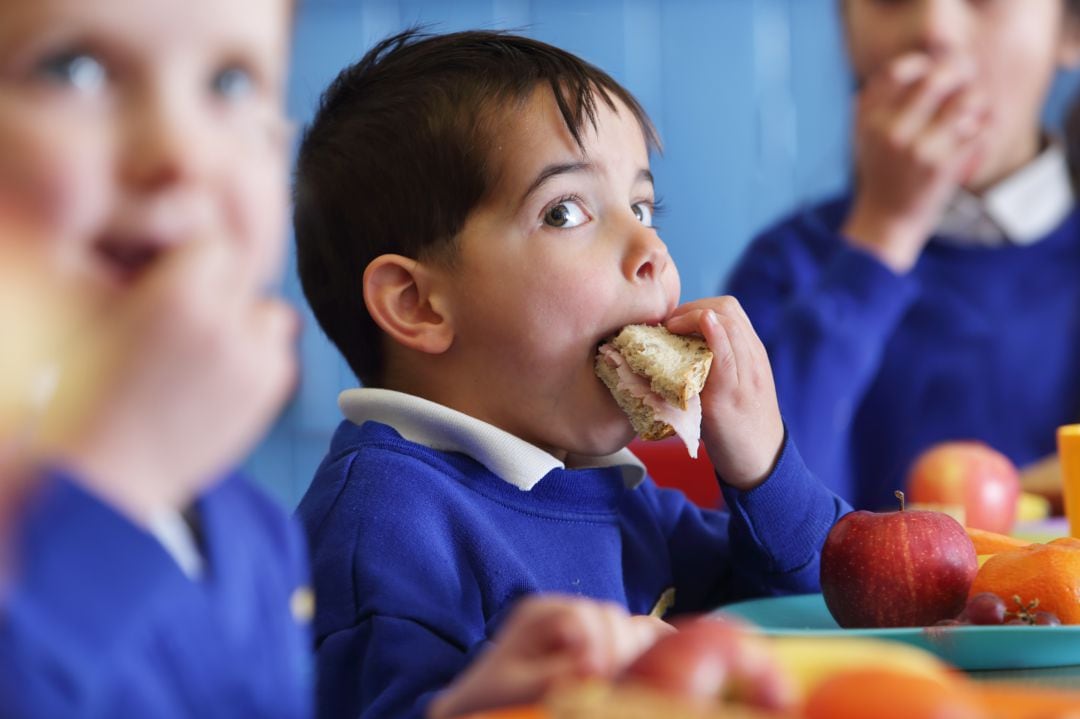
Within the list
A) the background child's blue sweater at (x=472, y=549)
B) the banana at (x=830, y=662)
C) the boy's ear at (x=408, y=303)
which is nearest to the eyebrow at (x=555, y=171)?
the boy's ear at (x=408, y=303)

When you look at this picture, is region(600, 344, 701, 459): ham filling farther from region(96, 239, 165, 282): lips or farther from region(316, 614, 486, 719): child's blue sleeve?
region(96, 239, 165, 282): lips

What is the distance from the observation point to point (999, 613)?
0.89 meters

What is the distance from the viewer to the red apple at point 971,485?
145cm

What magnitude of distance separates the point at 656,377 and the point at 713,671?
1.73 ft

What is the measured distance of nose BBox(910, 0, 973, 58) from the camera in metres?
2.11

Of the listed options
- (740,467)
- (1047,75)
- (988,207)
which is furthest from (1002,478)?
(1047,75)

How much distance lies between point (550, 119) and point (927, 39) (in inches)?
47.4

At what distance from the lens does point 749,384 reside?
1.16 metres

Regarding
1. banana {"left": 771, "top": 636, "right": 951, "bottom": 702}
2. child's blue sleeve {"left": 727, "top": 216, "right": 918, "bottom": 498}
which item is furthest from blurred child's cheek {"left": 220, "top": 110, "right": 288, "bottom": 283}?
child's blue sleeve {"left": 727, "top": 216, "right": 918, "bottom": 498}

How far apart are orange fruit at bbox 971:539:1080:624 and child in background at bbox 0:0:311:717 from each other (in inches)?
23.4

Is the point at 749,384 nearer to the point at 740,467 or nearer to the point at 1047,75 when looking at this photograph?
the point at 740,467

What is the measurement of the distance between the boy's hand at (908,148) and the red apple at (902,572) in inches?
38.5

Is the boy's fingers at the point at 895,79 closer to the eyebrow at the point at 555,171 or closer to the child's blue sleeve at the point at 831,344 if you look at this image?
the child's blue sleeve at the point at 831,344

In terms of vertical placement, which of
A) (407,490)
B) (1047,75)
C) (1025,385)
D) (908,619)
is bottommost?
(1025,385)
